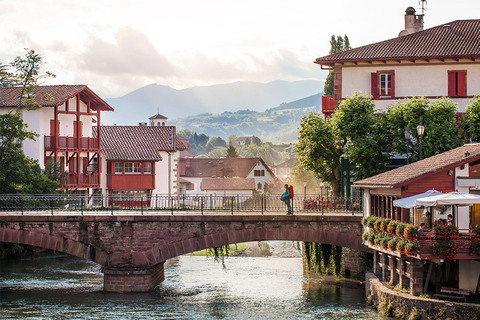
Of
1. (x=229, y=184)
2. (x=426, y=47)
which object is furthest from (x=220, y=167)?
(x=426, y=47)

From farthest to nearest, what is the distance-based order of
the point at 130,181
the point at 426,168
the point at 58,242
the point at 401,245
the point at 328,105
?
the point at 130,181, the point at 328,105, the point at 58,242, the point at 426,168, the point at 401,245

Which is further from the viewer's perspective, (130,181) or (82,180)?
(130,181)

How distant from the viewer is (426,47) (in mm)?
49344

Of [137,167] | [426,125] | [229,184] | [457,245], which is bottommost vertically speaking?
[457,245]

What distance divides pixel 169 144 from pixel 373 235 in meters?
43.6

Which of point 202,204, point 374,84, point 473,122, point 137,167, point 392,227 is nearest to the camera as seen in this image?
point 392,227

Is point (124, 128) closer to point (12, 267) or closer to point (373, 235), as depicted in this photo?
point (12, 267)

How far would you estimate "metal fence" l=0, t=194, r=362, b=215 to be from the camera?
3809cm

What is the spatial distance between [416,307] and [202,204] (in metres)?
12.8

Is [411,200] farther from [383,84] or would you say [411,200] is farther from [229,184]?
[229,184]

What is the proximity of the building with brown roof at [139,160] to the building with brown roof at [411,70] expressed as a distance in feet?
74.0

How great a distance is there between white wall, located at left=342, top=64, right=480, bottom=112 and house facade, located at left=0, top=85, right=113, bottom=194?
858 inches

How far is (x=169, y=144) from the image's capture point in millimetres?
74812

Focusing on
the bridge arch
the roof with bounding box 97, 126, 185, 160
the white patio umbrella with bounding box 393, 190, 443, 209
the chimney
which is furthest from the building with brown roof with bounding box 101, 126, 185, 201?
the white patio umbrella with bounding box 393, 190, 443, 209
